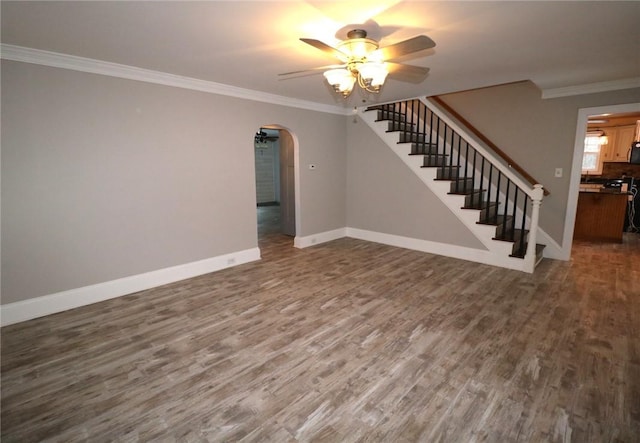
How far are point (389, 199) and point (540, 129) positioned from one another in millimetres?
2503

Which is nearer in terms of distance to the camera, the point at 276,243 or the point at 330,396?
the point at 330,396

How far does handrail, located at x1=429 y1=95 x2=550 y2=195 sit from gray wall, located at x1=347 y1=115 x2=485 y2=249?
1.23 m

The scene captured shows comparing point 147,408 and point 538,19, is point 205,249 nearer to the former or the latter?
point 147,408

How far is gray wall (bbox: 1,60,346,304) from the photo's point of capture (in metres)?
2.95

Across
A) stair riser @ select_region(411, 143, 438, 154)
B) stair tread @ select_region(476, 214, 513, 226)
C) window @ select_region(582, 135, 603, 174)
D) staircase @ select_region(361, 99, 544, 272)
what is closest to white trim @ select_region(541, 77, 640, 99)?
staircase @ select_region(361, 99, 544, 272)

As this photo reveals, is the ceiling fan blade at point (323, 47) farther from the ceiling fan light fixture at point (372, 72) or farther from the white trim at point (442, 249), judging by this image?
the white trim at point (442, 249)

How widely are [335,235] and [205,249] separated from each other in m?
2.69

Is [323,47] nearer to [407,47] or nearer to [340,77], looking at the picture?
[340,77]

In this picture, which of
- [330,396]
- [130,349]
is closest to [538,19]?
Result: [330,396]

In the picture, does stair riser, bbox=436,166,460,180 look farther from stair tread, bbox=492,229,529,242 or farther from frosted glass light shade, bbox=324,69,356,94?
frosted glass light shade, bbox=324,69,356,94

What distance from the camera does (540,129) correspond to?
479 cm

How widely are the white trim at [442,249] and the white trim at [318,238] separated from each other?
0.74 ft

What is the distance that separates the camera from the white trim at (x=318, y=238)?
563 cm

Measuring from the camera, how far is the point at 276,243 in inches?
233
